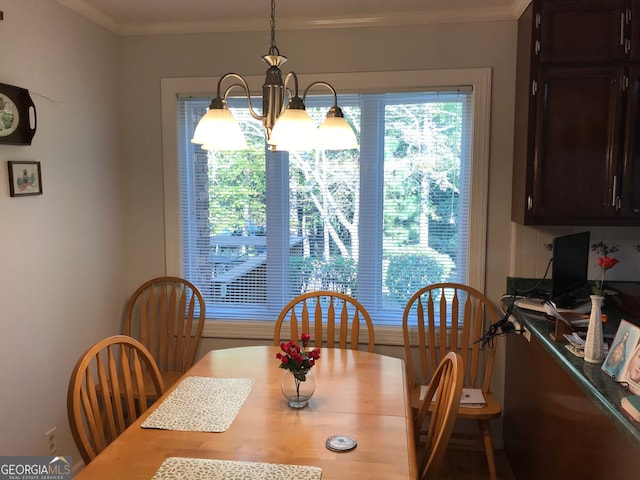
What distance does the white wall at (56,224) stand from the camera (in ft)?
6.93

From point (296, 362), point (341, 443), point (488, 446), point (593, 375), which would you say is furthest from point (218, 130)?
point (488, 446)

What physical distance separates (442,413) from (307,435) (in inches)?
17.9

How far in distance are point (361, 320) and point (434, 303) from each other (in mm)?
440

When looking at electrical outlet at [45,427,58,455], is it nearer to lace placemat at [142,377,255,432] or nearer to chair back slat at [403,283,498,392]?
lace placemat at [142,377,255,432]

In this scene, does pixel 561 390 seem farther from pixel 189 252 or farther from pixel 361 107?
pixel 189 252

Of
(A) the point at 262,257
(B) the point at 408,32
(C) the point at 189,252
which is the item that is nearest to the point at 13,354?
(C) the point at 189,252

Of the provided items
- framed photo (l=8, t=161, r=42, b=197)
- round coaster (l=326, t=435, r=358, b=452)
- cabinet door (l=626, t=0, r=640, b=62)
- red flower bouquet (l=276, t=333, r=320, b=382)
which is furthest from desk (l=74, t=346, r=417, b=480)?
cabinet door (l=626, t=0, r=640, b=62)

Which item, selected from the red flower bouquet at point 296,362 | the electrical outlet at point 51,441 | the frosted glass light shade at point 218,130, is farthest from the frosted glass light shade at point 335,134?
the electrical outlet at point 51,441

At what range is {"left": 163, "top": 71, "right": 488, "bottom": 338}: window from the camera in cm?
277

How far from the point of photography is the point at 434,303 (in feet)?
9.33

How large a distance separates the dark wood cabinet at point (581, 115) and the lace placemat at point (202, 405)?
5.32 ft

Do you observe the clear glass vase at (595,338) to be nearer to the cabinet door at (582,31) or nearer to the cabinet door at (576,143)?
the cabinet door at (576,143)

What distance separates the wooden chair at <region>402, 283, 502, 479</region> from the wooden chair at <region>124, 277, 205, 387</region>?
1.26m

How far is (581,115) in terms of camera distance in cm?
230
